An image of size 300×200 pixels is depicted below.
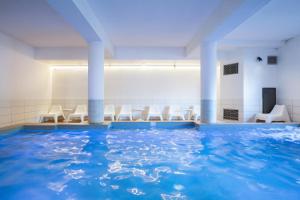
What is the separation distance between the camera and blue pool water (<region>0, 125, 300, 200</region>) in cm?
256

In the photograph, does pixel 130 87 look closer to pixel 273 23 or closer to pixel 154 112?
pixel 154 112

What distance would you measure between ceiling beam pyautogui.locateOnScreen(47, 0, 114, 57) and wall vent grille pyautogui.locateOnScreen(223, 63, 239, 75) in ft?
17.9

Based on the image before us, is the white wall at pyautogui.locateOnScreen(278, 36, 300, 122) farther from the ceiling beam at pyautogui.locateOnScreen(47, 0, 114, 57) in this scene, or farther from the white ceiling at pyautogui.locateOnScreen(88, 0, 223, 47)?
the ceiling beam at pyautogui.locateOnScreen(47, 0, 114, 57)

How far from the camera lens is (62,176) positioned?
3.01m

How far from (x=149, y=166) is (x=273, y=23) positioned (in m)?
5.38

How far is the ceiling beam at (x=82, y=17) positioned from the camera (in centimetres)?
383

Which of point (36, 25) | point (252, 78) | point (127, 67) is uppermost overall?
point (36, 25)

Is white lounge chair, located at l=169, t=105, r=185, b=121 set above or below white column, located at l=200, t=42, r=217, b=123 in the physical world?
below

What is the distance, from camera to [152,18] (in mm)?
5590

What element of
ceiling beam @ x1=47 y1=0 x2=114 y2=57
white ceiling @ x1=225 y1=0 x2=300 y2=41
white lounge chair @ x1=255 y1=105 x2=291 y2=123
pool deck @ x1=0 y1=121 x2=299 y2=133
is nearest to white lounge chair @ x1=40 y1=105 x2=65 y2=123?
pool deck @ x1=0 y1=121 x2=299 y2=133

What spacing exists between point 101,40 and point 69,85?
4765mm

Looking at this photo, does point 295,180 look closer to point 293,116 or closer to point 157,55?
point 293,116

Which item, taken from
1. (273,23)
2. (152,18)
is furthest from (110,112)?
(273,23)

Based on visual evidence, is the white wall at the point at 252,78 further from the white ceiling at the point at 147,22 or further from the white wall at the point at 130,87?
the white wall at the point at 130,87
